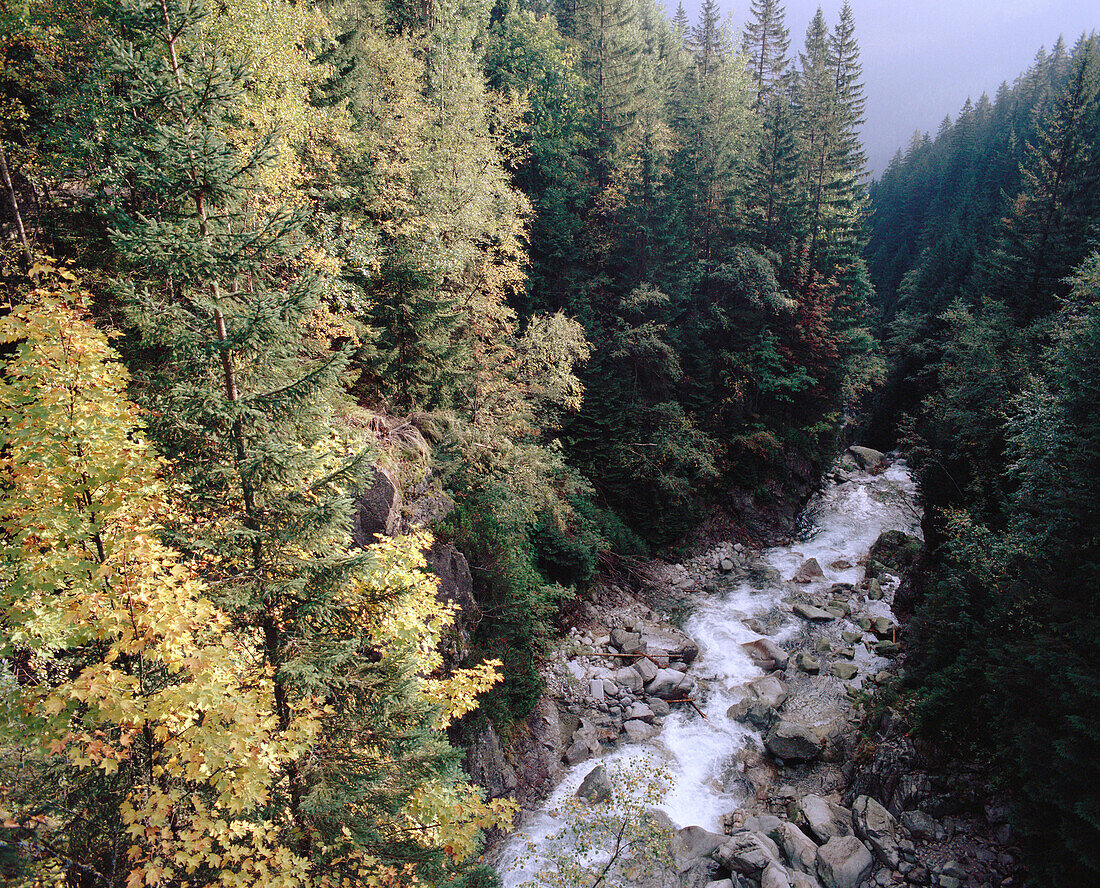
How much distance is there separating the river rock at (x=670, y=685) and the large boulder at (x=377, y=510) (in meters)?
9.73

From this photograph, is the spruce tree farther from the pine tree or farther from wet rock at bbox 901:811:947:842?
the pine tree

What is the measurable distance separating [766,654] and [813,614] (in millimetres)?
3016

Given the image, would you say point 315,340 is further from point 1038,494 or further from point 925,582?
point 925,582

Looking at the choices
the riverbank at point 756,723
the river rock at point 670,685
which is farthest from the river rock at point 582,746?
the river rock at point 670,685

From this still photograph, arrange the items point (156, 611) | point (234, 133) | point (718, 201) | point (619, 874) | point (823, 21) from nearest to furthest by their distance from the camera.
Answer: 1. point (156, 611)
2. point (234, 133)
3. point (619, 874)
4. point (718, 201)
5. point (823, 21)

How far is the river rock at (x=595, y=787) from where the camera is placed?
11.9m

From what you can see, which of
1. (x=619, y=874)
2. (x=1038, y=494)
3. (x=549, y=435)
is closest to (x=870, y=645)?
(x=1038, y=494)

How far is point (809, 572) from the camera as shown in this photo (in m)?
21.7

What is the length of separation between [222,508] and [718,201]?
28.6 meters

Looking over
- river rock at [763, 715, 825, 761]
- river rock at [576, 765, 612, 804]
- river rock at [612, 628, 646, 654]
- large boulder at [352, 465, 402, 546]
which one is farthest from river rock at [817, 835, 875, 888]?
large boulder at [352, 465, 402, 546]

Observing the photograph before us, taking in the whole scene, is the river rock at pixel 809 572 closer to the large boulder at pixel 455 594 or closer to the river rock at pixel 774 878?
the river rock at pixel 774 878

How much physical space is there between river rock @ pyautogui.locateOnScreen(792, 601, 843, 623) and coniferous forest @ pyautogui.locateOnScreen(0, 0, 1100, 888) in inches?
177

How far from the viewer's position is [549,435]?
883 inches

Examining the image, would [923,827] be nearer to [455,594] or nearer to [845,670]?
[845,670]
